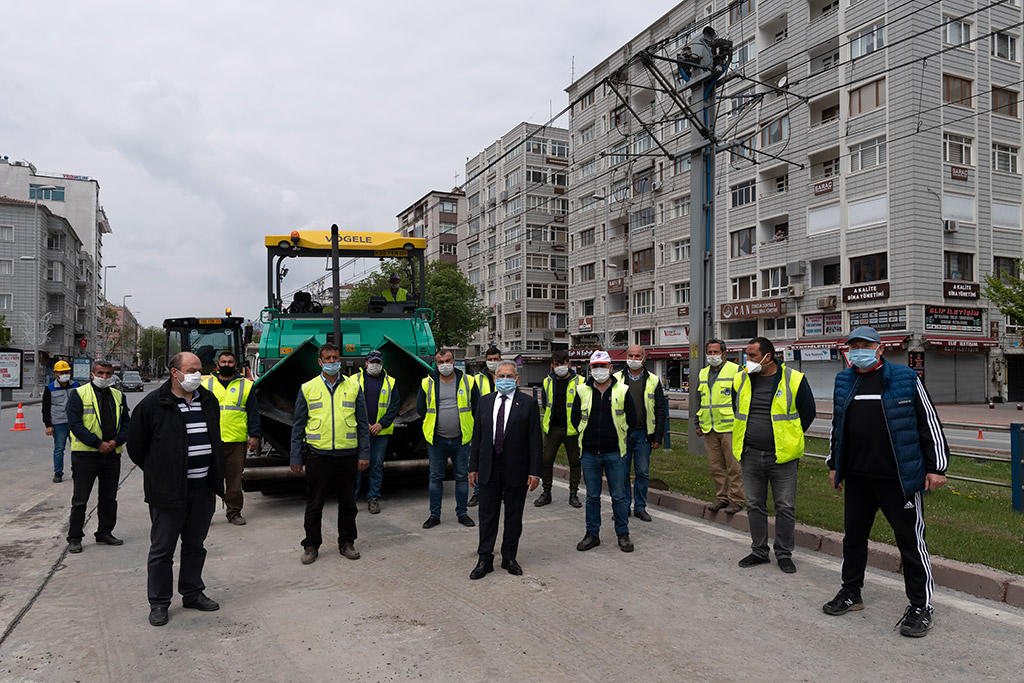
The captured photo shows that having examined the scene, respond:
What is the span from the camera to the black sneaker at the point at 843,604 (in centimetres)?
476

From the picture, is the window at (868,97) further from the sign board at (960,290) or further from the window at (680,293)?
the window at (680,293)

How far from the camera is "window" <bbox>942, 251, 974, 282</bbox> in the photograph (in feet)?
101

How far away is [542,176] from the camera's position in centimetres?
6281

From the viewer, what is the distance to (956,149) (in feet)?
102

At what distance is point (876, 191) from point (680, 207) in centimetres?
1347

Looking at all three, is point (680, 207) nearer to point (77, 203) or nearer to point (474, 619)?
point (474, 619)

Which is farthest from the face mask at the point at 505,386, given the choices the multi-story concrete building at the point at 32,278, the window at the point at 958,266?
the multi-story concrete building at the point at 32,278

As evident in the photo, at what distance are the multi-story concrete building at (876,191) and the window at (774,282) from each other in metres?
0.09

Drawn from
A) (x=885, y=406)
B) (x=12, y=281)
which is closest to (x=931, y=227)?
(x=885, y=406)

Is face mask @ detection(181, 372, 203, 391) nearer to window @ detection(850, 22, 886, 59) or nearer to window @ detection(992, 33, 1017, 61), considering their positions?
window @ detection(850, 22, 886, 59)

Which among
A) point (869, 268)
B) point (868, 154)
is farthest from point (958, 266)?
point (868, 154)

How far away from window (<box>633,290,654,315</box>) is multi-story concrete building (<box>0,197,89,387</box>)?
137ft

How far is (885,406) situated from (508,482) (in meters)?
2.83

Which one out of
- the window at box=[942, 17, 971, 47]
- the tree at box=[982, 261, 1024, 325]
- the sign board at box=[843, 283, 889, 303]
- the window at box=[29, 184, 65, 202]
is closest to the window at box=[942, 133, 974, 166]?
the window at box=[942, 17, 971, 47]
